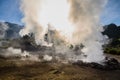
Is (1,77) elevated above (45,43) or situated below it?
below

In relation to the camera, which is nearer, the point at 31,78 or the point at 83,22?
the point at 31,78

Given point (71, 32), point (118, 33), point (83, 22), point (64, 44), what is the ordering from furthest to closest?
1. point (118, 33)
2. point (64, 44)
3. point (71, 32)
4. point (83, 22)

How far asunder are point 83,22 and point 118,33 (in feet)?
305

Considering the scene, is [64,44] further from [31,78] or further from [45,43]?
[31,78]

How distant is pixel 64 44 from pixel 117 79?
51170mm

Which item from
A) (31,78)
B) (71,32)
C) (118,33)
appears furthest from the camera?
(118,33)

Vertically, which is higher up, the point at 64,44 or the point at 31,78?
the point at 64,44

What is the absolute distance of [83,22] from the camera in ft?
192

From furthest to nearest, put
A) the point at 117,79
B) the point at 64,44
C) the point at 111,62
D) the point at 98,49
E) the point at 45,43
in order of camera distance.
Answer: the point at 45,43 → the point at 64,44 → the point at 98,49 → the point at 111,62 → the point at 117,79

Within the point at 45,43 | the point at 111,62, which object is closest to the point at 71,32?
the point at 111,62

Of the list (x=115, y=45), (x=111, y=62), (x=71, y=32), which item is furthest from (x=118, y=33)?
(x=111, y=62)

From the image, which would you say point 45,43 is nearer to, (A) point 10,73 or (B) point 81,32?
(B) point 81,32

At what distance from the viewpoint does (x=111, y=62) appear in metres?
47.0

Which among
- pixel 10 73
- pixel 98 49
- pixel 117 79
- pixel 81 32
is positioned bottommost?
pixel 117 79
